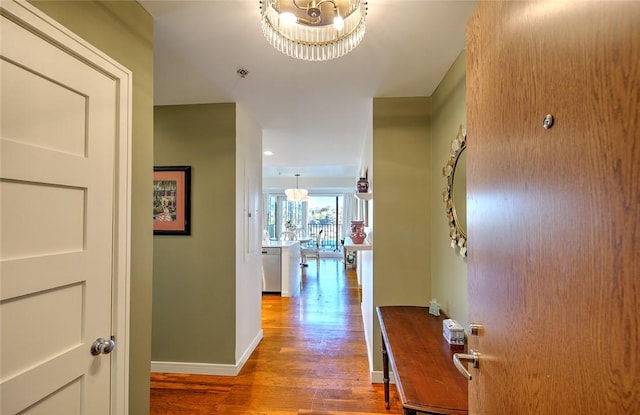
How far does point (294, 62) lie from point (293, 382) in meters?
2.47

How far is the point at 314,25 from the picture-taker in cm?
136

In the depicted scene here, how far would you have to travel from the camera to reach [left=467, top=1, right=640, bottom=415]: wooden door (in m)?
0.48

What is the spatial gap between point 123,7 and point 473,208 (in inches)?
64.5

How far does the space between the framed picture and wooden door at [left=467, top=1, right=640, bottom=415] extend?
2.49 meters

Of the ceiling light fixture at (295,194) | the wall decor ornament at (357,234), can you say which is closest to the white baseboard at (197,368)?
the wall decor ornament at (357,234)

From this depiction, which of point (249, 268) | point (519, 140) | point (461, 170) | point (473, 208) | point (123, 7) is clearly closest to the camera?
point (519, 140)

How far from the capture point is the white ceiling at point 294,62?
4.92ft

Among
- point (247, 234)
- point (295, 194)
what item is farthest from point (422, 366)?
point (295, 194)

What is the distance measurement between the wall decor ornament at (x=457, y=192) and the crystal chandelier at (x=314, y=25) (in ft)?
2.85

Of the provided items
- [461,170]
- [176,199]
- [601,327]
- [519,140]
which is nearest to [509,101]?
[519,140]

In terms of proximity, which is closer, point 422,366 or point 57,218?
point 57,218

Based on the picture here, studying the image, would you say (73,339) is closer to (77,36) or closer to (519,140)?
(77,36)

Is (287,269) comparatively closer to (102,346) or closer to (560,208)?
(102,346)

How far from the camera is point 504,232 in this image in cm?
82
